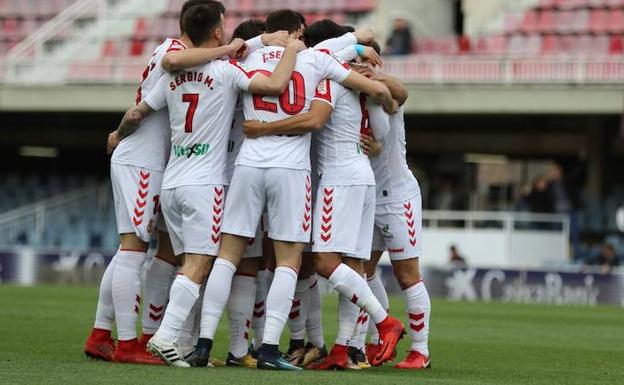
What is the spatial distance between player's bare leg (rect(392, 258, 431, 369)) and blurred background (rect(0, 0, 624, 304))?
13.6 meters

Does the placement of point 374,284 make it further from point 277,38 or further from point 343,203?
point 277,38

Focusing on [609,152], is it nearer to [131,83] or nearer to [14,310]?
[131,83]

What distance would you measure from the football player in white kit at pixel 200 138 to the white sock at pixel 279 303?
424 mm

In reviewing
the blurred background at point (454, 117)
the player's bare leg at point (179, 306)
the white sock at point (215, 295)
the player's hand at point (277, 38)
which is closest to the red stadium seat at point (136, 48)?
the blurred background at point (454, 117)

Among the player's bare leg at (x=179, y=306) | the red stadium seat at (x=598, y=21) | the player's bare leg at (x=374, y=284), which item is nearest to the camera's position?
the player's bare leg at (x=179, y=306)

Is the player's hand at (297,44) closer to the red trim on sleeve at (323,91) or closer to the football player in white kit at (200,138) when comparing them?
the football player in white kit at (200,138)

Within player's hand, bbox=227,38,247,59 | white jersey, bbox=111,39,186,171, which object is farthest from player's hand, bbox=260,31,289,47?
white jersey, bbox=111,39,186,171

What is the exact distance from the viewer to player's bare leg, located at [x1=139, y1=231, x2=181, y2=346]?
8.70 metres

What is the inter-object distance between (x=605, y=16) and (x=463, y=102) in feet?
10.3

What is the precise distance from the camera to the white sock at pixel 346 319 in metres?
8.38

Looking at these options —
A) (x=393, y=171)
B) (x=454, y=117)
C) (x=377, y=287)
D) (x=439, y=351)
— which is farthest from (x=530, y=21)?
(x=393, y=171)

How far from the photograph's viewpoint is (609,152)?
27.1 metres

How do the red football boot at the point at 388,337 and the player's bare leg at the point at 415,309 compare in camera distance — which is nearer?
the red football boot at the point at 388,337

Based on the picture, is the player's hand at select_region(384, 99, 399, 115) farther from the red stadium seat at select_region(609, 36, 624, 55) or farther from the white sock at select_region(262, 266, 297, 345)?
the red stadium seat at select_region(609, 36, 624, 55)
